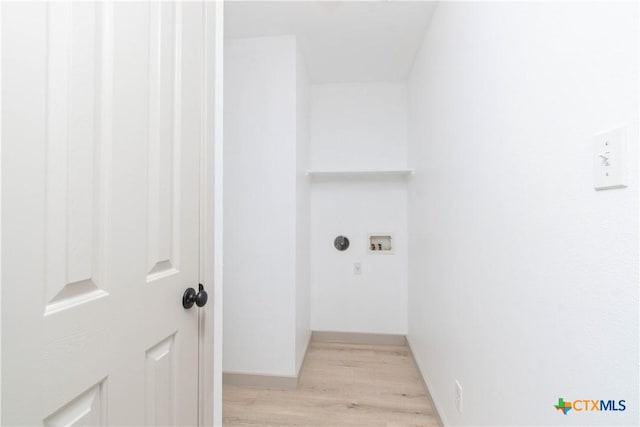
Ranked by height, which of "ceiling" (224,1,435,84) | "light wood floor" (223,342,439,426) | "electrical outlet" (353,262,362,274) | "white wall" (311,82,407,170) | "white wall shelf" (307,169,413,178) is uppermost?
"ceiling" (224,1,435,84)

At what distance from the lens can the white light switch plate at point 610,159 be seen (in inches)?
22.6

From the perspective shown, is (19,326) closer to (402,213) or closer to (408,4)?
(408,4)

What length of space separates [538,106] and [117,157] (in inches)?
42.8

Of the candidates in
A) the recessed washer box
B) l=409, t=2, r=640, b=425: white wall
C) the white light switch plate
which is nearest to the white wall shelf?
the recessed washer box

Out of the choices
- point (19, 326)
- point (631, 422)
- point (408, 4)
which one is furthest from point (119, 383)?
point (408, 4)

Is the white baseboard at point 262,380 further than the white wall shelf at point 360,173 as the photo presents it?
No

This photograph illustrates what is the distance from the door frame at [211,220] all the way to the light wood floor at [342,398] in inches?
32.9

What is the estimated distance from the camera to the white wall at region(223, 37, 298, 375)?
2086mm

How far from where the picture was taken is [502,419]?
1.03 metres

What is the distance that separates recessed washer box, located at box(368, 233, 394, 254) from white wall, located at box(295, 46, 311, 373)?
24.0 inches

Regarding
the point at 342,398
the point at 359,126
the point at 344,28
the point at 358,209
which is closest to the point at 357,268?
the point at 358,209

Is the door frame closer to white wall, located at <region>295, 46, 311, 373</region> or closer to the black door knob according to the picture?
the black door knob

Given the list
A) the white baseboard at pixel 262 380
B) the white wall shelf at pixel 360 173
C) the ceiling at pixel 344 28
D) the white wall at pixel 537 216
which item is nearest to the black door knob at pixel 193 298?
the white wall at pixel 537 216

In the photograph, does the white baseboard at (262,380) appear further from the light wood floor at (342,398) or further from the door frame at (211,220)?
the door frame at (211,220)
